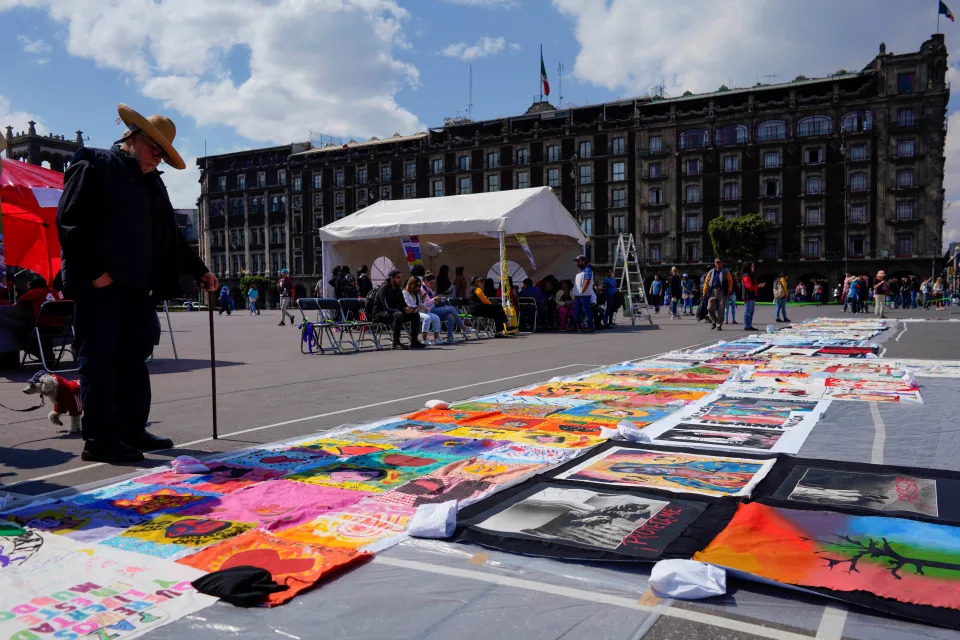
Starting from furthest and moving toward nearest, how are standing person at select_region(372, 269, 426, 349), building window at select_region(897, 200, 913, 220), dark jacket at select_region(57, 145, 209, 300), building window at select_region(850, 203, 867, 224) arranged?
building window at select_region(850, 203, 867, 224), building window at select_region(897, 200, 913, 220), standing person at select_region(372, 269, 426, 349), dark jacket at select_region(57, 145, 209, 300)

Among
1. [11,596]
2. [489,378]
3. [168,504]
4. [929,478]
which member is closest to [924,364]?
[489,378]

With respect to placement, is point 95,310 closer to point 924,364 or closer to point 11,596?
point 11,596

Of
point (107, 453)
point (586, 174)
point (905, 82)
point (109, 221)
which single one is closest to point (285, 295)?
point (109, 221)

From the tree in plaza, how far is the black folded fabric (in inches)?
2279

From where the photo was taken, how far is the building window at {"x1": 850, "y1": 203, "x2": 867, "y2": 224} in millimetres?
55281

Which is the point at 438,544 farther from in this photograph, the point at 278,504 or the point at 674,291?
the point at 674,291

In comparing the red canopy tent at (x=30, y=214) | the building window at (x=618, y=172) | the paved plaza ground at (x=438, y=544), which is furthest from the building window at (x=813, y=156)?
the red canopy tent at (x=30, y=214)

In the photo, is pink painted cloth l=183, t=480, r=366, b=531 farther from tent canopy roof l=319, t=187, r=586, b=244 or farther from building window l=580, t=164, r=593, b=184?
building window l=580, t=164, r=593, b=184

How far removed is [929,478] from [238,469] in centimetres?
326

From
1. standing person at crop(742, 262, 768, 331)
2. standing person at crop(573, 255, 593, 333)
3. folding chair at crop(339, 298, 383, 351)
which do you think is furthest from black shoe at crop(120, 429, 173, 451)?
standing person at crop(742, 262, 768, 331)

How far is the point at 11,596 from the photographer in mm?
2104

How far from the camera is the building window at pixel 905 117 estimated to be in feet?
175

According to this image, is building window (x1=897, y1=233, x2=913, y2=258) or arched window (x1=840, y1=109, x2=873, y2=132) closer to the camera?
Answer: building window (x1=897, y1=233, x2=913, y2=258)

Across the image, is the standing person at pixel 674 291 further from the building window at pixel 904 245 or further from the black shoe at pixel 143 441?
the building window at pixel 904 245
